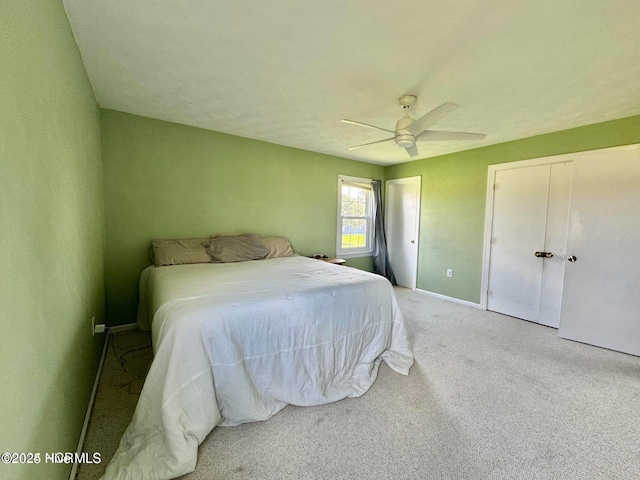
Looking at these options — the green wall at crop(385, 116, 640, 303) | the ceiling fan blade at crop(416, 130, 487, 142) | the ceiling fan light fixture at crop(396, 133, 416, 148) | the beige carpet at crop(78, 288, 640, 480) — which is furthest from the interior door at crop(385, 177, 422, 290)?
the ceiling fan light fixture at crop(396, 133, 416, 148)

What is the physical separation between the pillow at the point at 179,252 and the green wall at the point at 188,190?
7.7 inches

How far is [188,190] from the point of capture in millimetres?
3285

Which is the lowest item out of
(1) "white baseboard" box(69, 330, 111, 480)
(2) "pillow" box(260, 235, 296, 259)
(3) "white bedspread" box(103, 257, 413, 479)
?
(1) "white baseboard" box(69, 330, 111, 480)

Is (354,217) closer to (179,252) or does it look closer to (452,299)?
(452,299)

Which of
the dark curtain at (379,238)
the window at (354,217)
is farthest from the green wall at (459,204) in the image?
the window at (354,217)

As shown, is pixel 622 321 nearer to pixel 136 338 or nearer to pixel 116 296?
pixel 136 338

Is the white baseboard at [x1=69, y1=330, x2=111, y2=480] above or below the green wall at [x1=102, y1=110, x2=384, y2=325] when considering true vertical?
below

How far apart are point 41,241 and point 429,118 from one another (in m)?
2.40

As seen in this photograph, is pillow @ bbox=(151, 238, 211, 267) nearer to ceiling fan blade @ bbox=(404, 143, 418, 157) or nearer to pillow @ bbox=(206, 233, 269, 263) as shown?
pillow @ bbox=(206, 233, 269, 263)

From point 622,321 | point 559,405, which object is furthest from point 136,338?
point 622,321

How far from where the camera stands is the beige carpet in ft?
4.52

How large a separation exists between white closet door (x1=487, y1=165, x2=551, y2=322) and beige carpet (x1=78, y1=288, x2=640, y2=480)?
3.41 ft

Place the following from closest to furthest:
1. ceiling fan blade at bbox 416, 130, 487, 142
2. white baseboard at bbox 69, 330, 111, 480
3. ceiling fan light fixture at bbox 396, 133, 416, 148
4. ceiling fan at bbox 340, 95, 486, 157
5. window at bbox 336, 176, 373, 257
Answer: white baseboard at bbox 69, 330, 111, 480, ceiling fan at bbox 340, 95, 486, 157, ceiling fan light fixture at bbox 396, 133, 416, 148, ceiling fan blade at bbox 416, 130, 487, 142, window at bbox 336, 176, 373, 257

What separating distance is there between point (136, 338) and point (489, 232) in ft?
15.3
